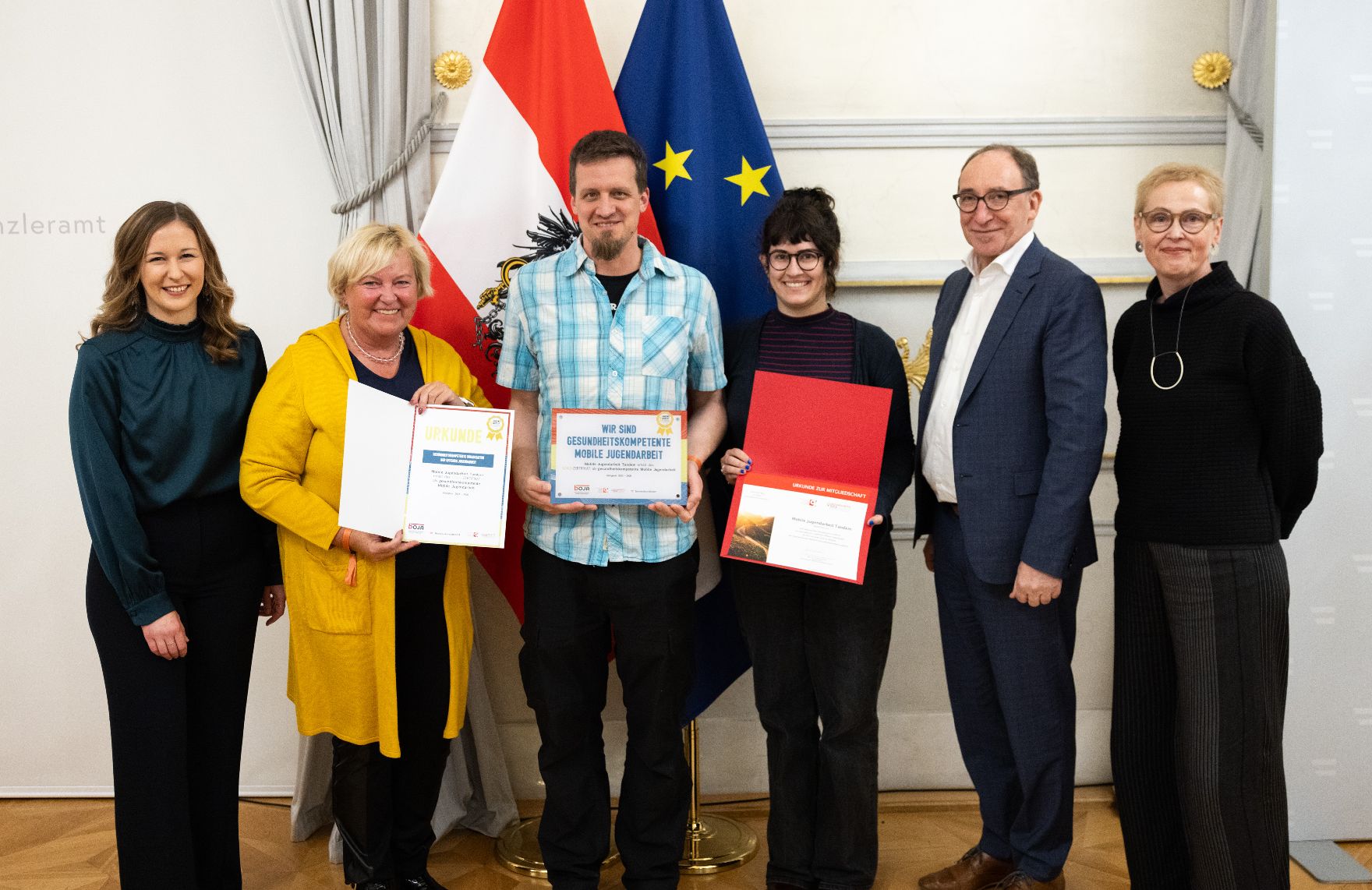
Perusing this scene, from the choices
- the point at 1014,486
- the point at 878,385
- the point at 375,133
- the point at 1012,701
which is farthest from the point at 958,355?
the point at 375,133

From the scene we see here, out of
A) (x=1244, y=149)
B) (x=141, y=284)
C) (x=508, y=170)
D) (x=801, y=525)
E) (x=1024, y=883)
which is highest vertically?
(x=1244, y=149)

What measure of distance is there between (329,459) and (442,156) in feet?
3.83

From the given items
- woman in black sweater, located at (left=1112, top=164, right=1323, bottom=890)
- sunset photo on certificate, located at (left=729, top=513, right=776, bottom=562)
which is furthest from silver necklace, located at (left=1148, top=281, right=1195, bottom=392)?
sunset photo on certificate, located at (left=729, top=513, right=776, bottom=562)

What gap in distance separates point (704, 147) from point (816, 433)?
0.91m

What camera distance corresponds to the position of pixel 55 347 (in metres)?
2.94

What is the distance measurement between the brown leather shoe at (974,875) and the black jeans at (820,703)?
8.0 inches

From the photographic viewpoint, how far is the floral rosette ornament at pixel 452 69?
281 centimetres

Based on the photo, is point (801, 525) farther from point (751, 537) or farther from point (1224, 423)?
point (1224, 423)

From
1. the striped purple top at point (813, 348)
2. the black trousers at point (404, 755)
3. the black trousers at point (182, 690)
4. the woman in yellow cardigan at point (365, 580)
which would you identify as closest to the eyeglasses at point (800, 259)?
the striped purple top at point (813, 348)

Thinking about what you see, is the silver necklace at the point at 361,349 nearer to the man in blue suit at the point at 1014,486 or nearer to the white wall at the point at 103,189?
the white wall at the point at 103,189

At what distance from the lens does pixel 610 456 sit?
209 cm

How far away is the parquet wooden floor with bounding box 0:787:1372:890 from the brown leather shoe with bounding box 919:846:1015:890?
9 centimetres

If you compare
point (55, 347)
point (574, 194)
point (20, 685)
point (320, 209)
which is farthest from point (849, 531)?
point (20, 685)

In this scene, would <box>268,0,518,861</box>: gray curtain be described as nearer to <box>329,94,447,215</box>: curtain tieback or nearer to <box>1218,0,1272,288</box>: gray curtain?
<box>329,94,447,215</box>: curtain tieback
